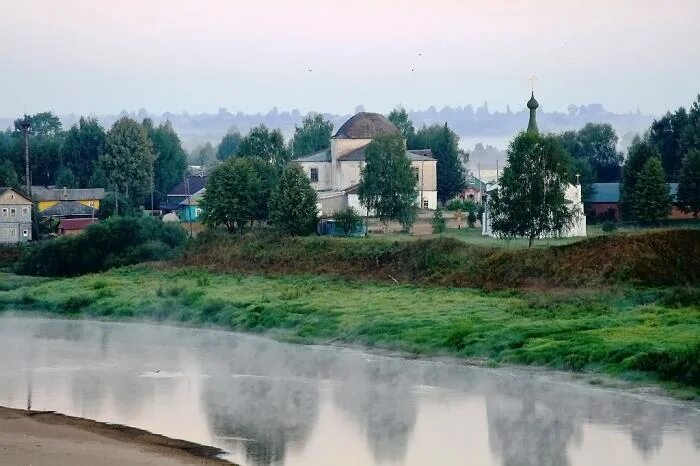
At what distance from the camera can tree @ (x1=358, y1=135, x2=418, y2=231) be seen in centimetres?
6294

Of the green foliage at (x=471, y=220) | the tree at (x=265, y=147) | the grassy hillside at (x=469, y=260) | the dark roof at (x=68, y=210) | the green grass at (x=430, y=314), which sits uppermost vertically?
the tree at (x=265, y=147)

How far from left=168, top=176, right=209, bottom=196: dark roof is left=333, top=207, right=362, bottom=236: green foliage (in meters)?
30.2

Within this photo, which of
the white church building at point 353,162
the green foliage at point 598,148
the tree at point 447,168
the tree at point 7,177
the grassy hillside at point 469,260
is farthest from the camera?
the green foliage at point 598,148

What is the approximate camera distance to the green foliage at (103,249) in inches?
2263

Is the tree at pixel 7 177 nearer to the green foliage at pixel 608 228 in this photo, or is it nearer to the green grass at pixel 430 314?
the green grass at pixel 430 314

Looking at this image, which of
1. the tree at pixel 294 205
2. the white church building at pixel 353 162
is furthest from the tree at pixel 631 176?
the tree at pixel 294 205

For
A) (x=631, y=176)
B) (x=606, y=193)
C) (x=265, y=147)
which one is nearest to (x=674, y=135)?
(x=606, y=193)

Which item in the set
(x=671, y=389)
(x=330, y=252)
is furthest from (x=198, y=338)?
(x=671, y=389)

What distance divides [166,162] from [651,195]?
147 feet

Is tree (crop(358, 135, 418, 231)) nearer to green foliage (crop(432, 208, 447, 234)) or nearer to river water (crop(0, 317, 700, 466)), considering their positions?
green foliage (crop(432, 208, 447, 234))

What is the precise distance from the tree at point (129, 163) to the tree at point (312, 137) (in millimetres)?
9866

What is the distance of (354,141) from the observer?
3017 inches

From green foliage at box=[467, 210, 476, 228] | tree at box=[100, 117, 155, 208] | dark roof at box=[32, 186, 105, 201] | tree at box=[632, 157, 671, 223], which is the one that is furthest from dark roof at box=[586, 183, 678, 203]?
tree at box=[100, 117, 155, 208]

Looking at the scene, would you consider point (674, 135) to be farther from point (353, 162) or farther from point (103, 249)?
point (103, 249)
